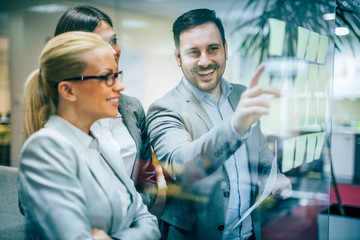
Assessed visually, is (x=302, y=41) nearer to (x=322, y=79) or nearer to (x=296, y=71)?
(x=296, y=71)

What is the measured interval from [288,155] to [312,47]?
2.09 ft

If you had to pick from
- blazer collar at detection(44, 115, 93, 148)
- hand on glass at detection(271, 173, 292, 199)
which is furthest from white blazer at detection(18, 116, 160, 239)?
hand on glass at detection(271, 173, 292, 199)

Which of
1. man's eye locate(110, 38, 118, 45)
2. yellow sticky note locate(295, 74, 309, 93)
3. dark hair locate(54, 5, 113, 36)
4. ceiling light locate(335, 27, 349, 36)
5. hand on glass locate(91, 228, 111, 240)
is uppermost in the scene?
ceiling light locate(335, 27, 349, 36)

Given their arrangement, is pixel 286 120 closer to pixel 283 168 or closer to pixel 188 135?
pixel 283 168

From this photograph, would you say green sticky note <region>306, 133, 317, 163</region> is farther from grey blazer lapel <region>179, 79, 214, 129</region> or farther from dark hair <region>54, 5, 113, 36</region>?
dark hair <region>54, 5, 113, 36</region>

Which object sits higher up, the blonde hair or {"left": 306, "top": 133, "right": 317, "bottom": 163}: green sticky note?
the blonde hair

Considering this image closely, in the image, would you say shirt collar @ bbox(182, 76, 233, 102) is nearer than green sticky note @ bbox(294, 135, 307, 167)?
Yes

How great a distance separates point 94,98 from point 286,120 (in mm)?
1003

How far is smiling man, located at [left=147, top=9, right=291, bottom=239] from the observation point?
1737mm

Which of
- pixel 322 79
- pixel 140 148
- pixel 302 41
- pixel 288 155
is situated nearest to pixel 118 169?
pixel 140 148

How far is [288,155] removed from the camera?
207cm

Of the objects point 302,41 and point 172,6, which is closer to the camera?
point 172,6

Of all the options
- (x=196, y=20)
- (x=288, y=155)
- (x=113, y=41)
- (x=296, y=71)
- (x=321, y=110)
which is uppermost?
(x=196, y=20)

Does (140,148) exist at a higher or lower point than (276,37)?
lower
